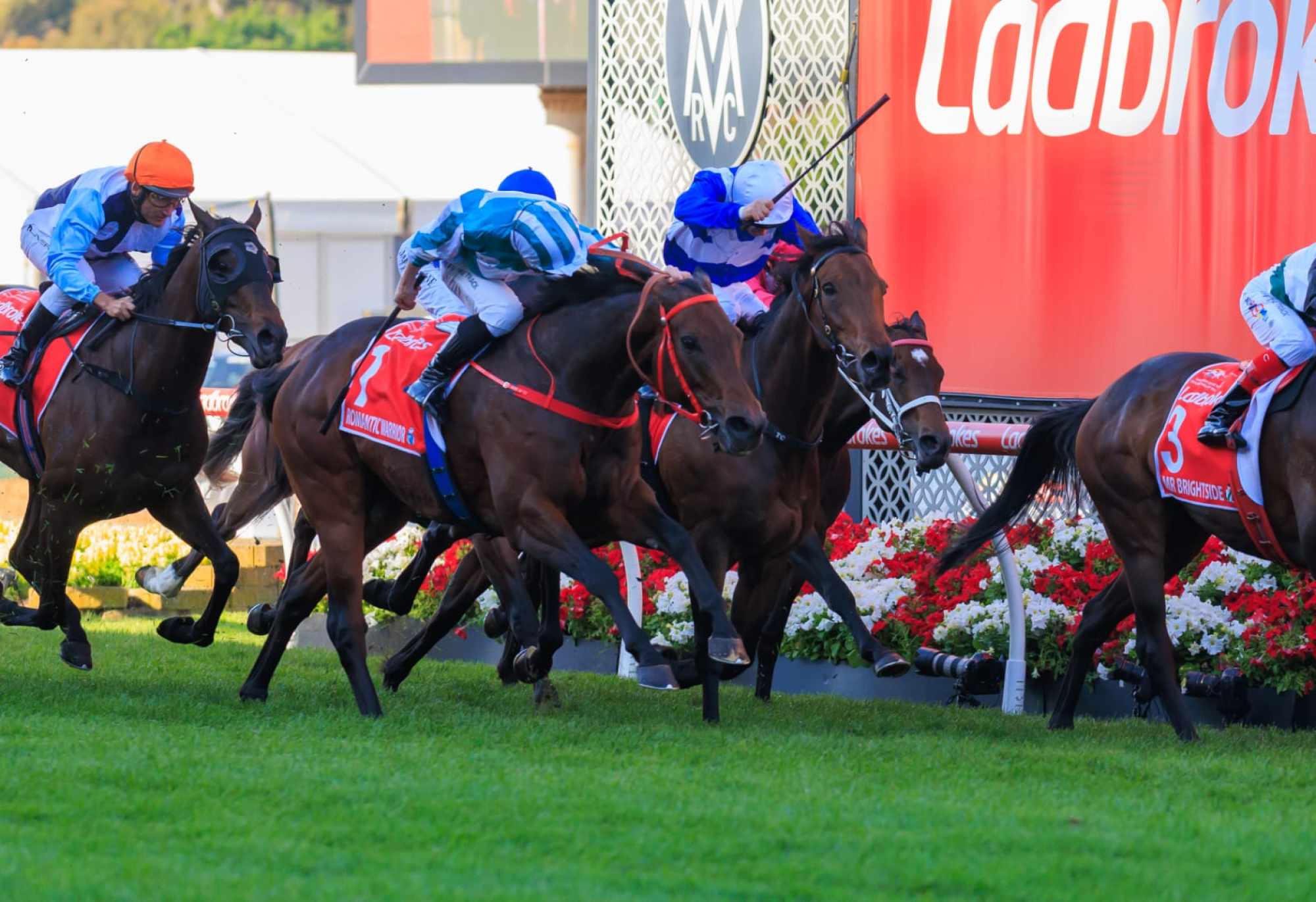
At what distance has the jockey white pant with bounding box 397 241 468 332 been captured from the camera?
700cm

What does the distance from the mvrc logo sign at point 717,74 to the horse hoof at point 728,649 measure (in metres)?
5.15

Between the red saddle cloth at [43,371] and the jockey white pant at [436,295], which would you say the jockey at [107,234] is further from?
the jockey white pant at [436,295]

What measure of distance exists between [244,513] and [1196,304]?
4.34m

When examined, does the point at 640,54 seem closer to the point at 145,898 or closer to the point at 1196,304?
the point at 1196,304

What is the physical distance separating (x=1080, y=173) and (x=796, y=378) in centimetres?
314

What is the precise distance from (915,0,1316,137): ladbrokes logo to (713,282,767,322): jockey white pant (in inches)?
111

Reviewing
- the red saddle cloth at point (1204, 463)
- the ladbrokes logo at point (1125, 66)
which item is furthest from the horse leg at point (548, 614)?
the ladbrokes logo at point (1125, 66)

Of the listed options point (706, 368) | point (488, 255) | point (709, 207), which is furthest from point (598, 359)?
point (709, 207)

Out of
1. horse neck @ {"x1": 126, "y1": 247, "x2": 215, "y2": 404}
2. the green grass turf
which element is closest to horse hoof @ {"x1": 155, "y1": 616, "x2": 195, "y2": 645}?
the green grass turf

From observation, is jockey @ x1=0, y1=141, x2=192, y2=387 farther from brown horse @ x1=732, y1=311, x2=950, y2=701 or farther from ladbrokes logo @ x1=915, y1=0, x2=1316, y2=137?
ladbrokes logo @ x1=915, y1=0, x2=1316, y2=137

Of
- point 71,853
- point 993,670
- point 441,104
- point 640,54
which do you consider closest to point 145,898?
point 71,853

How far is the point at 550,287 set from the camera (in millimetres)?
6656

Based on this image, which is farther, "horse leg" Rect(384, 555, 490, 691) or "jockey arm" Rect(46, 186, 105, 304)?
"horse leg" Rect(384, 555, 490, 691)

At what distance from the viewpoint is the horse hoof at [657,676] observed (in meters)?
5.94
